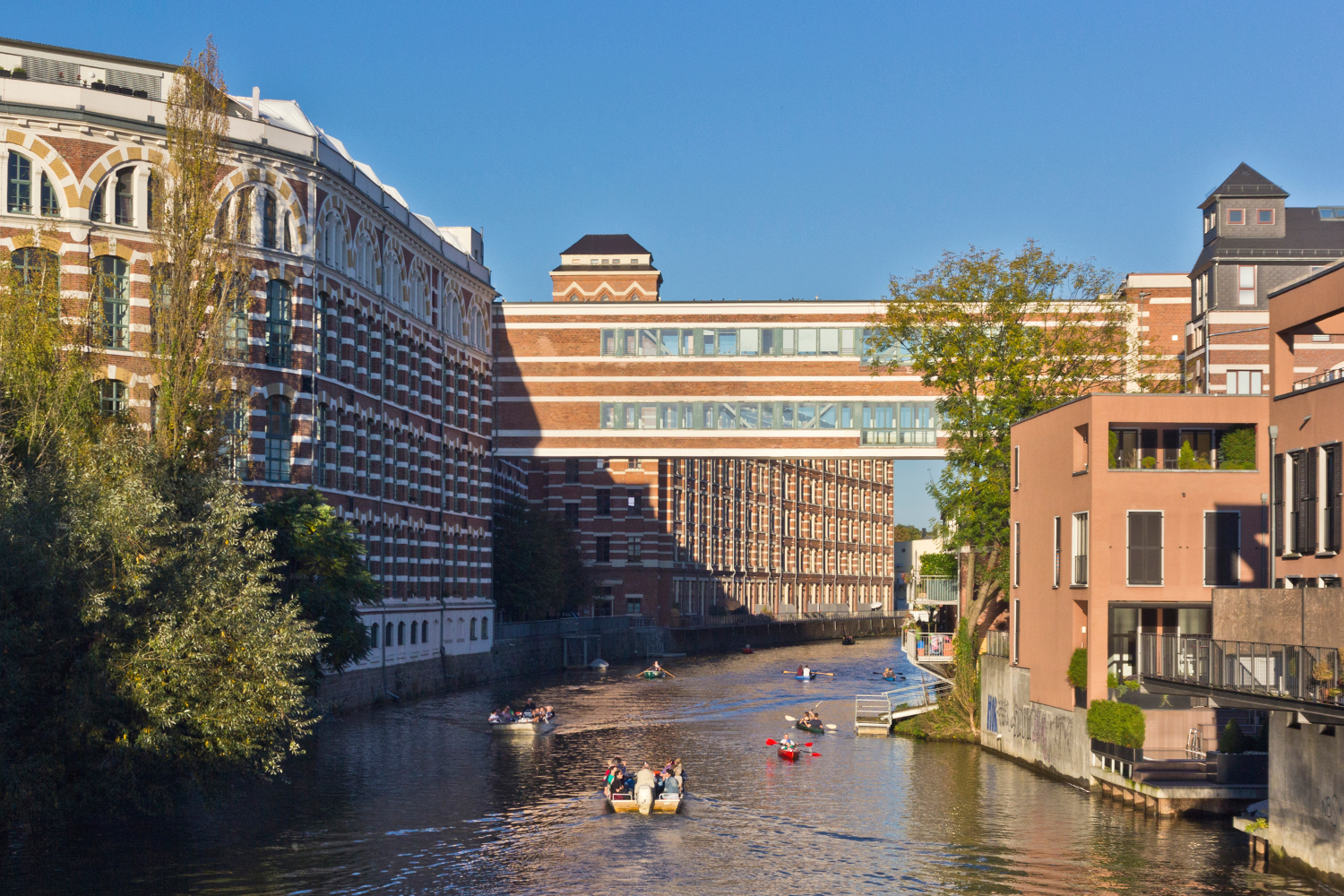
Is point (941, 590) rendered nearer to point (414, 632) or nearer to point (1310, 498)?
point (414, 632)

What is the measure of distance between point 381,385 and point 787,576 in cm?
10695

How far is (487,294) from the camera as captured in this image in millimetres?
96562

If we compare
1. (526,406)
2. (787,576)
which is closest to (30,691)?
(526,406)

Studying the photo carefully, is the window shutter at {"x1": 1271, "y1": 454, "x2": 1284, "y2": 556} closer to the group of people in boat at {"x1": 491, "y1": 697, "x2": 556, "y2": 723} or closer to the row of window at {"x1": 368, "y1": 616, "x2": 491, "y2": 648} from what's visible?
the group of people in boat at {"x1": 491, "y1": 697, "x2": 556, "y2": 723}

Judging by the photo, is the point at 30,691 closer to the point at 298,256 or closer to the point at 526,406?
the point at 298,256

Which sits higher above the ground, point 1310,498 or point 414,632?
point 1310,498

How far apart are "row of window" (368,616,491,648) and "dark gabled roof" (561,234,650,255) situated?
7529 centimetres

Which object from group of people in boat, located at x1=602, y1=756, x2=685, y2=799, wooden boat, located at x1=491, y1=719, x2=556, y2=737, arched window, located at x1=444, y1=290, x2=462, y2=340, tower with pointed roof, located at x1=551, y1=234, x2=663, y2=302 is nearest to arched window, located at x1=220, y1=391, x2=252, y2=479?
group of people in boat, located at x1=602, y1=756, x2=685, y2=799

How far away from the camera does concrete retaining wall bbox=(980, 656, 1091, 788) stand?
45.5 meters

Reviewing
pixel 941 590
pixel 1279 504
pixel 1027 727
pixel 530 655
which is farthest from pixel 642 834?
Result: pixel 530 655

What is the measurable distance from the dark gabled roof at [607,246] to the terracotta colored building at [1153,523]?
118168 mm

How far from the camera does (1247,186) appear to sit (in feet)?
255

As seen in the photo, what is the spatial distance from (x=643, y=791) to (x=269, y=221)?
33.2m

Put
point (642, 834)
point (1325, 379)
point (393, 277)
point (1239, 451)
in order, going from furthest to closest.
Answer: point (393, 277) < point (1239, 451) < point (642, 834) < point (1325, 379)
